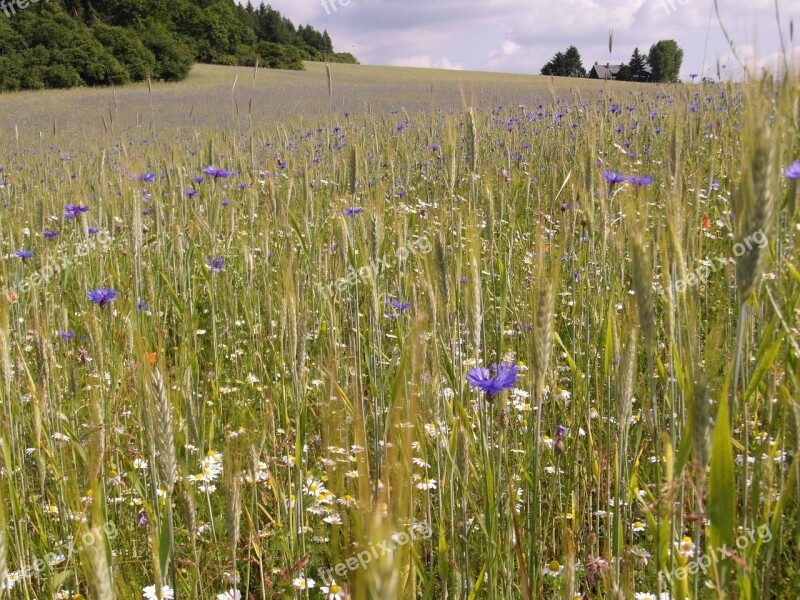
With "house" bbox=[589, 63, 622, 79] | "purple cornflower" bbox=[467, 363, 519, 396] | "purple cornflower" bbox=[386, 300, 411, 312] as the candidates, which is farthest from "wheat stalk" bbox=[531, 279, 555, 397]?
"house" bbox=[589, 63, 622, 79]

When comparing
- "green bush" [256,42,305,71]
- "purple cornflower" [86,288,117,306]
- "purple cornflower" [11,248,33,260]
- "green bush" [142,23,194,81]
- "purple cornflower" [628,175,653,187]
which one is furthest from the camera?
"green bush" [256,42,305,71]

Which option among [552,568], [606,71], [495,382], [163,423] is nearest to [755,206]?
[495,382]

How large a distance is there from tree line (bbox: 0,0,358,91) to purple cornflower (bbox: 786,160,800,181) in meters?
16.5

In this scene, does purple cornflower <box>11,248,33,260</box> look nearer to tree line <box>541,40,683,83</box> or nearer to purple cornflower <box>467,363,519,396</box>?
purple cornflower <box>467,363,519,396</box>

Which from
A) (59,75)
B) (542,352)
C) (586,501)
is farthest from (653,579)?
(59,75)

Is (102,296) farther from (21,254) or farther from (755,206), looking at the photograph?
(755,206)

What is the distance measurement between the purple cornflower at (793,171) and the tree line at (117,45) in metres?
16.5

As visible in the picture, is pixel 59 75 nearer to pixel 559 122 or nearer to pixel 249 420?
pixel 559 122

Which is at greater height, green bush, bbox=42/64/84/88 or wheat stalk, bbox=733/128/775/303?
green bush, bbox=42/64/84/88

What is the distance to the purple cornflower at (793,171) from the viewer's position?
4.40ft

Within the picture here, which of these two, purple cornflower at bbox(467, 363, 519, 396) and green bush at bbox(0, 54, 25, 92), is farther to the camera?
green bush at bbox(0, 54, 25, 92)

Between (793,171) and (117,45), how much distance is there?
91.0 feet

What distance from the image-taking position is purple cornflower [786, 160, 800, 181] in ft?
4.40

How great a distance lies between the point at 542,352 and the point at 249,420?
146cm
